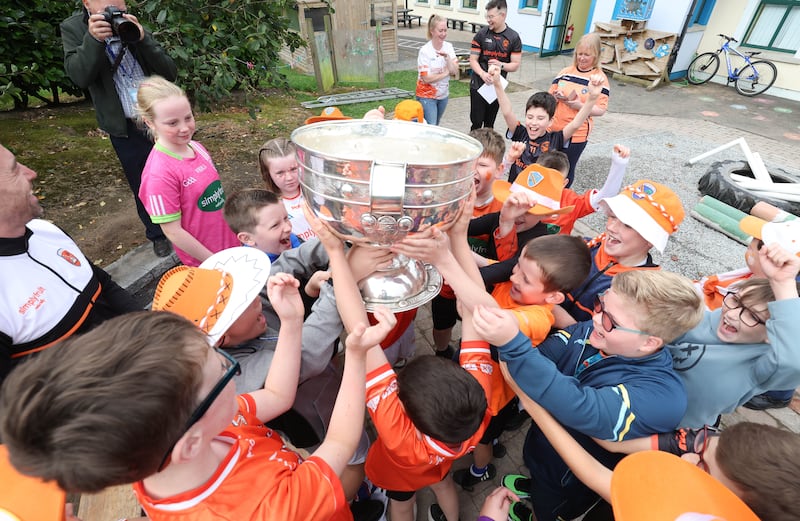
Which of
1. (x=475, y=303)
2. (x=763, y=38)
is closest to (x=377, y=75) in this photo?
(x=763, y=38)

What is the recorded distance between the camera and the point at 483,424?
5.51ft

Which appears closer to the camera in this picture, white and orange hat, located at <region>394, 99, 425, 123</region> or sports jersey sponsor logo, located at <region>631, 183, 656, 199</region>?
sports jersey sponsor logo, located at <region>631, 183, 656, 199</region>

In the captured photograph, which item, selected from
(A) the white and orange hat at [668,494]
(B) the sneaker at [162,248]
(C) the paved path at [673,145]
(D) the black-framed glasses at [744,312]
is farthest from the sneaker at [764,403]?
(B) the sneaker at [162,248]

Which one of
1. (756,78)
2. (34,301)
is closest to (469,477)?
(34,301)

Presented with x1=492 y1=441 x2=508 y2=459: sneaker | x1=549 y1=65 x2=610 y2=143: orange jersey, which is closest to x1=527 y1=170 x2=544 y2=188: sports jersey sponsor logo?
x1=492 y1=441 x2=508 y2=459: sneaker

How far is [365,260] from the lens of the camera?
1.56 meters

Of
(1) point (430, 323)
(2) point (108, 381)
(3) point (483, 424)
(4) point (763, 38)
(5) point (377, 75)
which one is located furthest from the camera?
(5) point (377, 75)

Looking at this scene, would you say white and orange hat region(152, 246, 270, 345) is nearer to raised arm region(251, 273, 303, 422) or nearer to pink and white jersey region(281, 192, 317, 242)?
raised arm region(251, 273, 303, 422)

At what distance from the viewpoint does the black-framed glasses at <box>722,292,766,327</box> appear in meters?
1.62

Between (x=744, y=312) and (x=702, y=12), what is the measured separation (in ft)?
46.7

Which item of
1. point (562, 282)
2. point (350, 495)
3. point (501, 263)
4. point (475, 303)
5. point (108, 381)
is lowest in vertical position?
point (350, 495)

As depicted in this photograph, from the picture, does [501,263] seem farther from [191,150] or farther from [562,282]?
[191,150]

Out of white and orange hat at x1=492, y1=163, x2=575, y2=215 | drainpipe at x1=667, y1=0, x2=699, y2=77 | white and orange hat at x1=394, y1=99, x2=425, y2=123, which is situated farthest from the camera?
drainpipe at x1=667, y1=0, x2=699, y2=77

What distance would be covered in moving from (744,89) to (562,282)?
13433 mm
